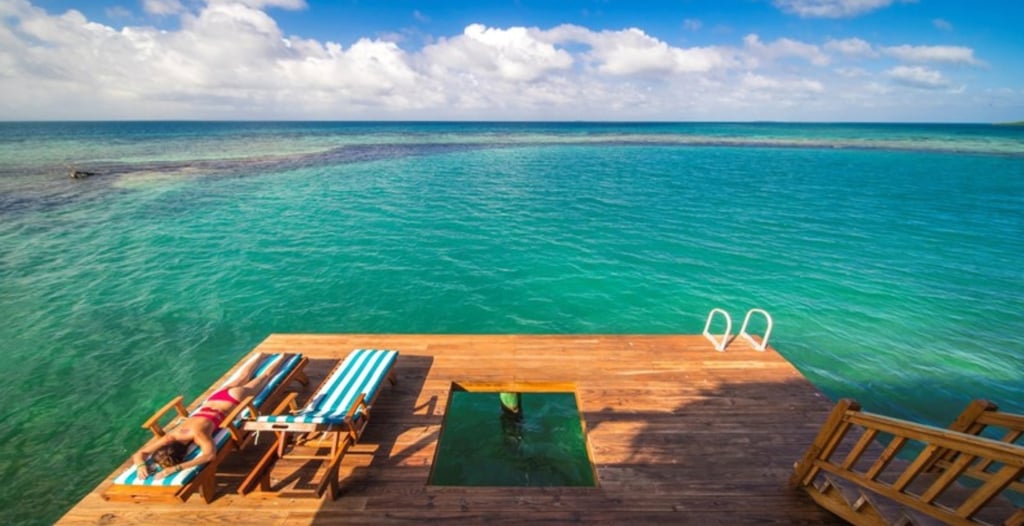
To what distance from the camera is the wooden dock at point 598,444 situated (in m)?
5.42

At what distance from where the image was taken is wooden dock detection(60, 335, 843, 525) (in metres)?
5.42

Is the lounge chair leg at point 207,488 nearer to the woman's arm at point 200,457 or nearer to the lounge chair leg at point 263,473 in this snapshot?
the woman's arm at point 200,457

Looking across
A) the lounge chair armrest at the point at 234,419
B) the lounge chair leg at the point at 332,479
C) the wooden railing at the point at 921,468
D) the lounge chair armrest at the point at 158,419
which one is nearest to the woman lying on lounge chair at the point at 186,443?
the lounge chair armrest at the point at 158,419

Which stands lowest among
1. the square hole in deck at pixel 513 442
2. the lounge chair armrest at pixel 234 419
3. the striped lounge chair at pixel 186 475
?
the square hole in deck at pixel 513 442

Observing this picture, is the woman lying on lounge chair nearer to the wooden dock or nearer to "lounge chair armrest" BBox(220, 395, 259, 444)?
"lounge chair armrest" BBox(220, 395, 259, 444)

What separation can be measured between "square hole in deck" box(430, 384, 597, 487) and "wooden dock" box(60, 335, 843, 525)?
0.73 m

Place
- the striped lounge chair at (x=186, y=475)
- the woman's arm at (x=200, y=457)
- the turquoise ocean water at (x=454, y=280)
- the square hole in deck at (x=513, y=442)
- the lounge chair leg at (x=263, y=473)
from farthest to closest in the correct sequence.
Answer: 1. the turquoise ocean water at (x=454, y=280)
2. the square hole in deck at (x=513, y=442)
3. the lounge chair leg at (x=263, y=473)
4. the woman's arm at (x=200, y=457)
5. the striped lounge chair at (x=186, y=475)

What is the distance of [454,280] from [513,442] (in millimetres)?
9350

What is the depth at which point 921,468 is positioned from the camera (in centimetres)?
400

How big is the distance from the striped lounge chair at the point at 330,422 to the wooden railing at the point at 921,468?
6.66 metres

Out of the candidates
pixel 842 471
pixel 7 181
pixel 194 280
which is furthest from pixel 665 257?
pixel 7 181

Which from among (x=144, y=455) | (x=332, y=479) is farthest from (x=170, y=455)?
(x=332, y=479)

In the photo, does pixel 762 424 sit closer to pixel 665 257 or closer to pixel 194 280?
pixel 665 257

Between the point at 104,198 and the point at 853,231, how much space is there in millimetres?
51553
